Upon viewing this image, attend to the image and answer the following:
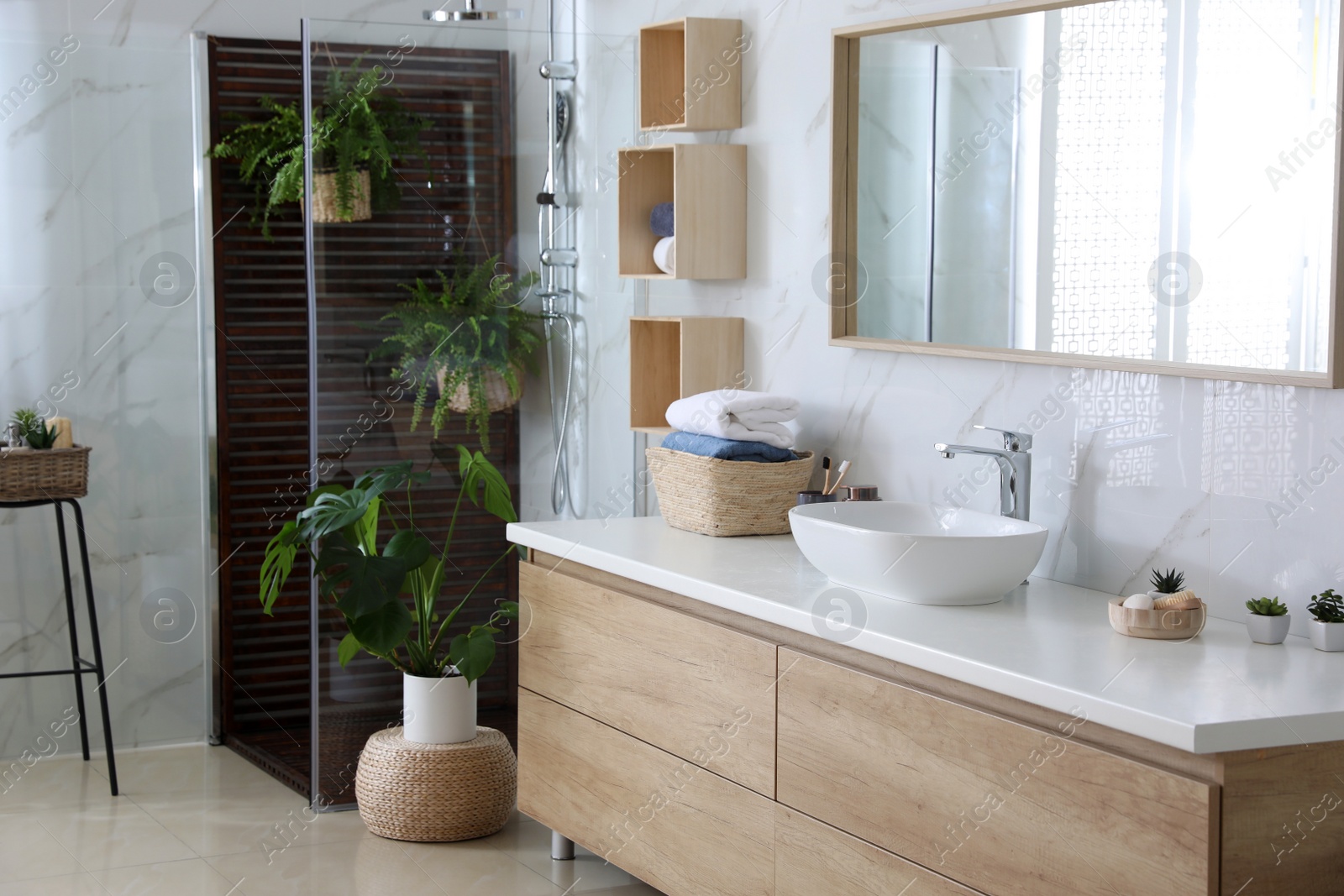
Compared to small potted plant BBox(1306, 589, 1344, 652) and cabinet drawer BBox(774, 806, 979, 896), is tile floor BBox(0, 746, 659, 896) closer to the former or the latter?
cabinet drawer BBox(774, 806, 979, 896)

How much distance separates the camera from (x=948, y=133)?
2.72 metres

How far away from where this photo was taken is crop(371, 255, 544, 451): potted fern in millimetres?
3516

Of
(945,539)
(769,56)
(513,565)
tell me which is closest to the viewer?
(945,539)

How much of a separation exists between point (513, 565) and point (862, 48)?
1538 mm

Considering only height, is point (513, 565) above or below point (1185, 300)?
below

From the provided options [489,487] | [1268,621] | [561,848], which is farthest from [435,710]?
[1268,621]

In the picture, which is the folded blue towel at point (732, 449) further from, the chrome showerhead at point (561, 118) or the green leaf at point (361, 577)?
the chrome showerhead at point (561, 118)

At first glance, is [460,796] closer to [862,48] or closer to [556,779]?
[556,779]

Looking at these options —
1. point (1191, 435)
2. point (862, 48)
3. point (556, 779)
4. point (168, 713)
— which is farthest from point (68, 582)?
point (1191, 435)

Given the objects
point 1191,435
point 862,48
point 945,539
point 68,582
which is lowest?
point 68,582

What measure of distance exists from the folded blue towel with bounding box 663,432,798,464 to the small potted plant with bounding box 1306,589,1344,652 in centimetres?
119

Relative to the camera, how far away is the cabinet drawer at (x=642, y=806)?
2.48 meters

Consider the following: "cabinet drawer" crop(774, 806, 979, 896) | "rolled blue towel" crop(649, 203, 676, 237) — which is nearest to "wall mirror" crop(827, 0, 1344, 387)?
"rolled blue towel" crop(649, 203, 676, 237)

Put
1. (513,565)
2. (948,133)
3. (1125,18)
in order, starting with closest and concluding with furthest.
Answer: (1125,18), (948,133), (513,565)
